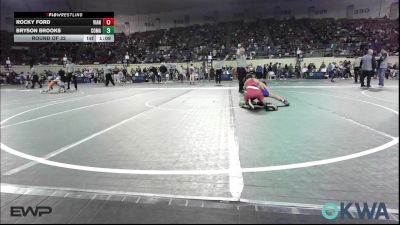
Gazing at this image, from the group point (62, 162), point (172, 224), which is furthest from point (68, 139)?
point (172, 224)

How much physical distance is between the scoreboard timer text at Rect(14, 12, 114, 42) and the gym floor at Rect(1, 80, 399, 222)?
3908mm

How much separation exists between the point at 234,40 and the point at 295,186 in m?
28.4

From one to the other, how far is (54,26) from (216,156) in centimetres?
822

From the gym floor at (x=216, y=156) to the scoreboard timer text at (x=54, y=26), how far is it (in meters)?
3.91

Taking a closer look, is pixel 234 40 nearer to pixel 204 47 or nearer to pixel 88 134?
pixel 204 47

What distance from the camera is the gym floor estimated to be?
8.84 feet

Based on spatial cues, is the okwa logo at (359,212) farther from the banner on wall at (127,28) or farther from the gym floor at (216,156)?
the banner on wall at (127,28)

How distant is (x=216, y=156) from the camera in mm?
3805

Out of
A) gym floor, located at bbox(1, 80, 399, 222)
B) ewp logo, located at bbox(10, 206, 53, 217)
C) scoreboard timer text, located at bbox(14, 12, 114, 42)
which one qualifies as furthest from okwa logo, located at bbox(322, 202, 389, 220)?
scoreboard timer text, located at bbox(14, 12, 114, 42)

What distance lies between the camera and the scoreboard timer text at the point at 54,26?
9.34 metres

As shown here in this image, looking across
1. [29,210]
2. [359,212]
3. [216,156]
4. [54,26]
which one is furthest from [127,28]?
[359,212]

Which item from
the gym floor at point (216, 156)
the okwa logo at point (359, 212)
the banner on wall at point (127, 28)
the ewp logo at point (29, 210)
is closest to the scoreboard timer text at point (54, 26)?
the gym floor at point (216, 156)

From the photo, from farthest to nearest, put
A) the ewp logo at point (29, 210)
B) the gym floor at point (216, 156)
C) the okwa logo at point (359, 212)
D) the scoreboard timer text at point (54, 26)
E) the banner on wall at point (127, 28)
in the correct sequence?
the banner on wall at point (127, 28), the scoreboard timer text at point (54, 26), the gym floor at point (216, 156), the ewp logo at point (29, 210), the okwa logo at point (359, 212)

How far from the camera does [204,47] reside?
29141 millimetres
